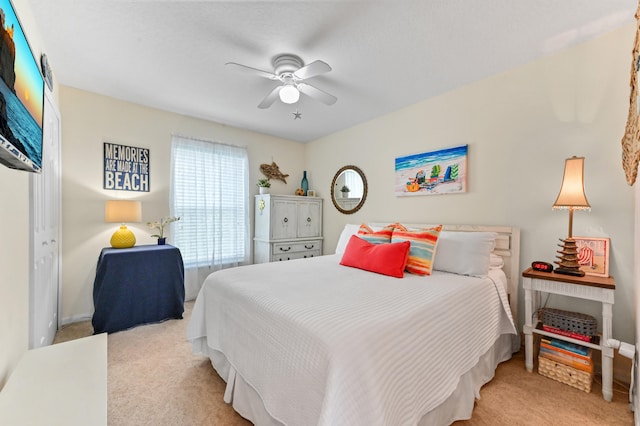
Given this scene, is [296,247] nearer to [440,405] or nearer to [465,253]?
[465,253]

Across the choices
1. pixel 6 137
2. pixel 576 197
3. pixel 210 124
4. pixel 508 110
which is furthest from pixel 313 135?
pixel 6 137

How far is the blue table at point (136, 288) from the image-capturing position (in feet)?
8.58

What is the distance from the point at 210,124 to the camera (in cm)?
384

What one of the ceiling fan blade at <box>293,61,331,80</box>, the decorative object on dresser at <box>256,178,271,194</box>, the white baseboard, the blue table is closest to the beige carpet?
the blue table

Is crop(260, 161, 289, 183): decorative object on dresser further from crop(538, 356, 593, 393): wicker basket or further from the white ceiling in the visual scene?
crop(538, 356, 593, 393): wicker basket

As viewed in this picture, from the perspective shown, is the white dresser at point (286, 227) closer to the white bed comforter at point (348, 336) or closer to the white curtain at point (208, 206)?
the white curtain at point (208, 206)

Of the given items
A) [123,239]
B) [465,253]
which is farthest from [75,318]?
[465,253]

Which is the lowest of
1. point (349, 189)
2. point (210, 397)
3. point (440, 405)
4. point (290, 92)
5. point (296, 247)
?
point (210, 397)

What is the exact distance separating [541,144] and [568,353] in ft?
5.36

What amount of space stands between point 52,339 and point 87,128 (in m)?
2.14

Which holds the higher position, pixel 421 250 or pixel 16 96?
pixel 16 96

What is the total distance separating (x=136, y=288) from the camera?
2.78 m

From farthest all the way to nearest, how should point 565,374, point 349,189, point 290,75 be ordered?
point 349,189
point 290,75
point 565,374

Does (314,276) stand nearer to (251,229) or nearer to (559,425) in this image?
(559,425)
